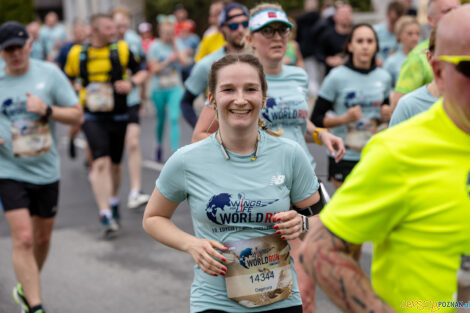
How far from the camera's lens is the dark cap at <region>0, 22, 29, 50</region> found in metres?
A: 5.26

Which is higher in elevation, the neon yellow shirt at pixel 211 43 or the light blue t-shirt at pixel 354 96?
the neon yellow shirt at pixel 211 43

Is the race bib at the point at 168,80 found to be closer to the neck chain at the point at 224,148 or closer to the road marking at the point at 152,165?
the road marking at the point at 152,165

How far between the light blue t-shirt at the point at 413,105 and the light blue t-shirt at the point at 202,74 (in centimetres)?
184

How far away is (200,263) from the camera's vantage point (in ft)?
9.41

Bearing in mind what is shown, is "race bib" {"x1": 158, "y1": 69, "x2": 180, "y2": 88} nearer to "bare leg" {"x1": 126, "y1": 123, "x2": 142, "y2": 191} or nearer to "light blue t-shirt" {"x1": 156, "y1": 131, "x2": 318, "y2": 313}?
"bare leg" {"x1": 126, "y1": 123, "x2": 142, "y2": 191}

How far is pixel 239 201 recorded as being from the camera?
2.98 metres

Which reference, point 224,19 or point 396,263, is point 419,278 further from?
point 224,19

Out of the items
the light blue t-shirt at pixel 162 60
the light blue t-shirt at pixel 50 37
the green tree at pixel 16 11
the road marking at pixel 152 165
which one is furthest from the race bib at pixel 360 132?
the green tree at pixel 16 11

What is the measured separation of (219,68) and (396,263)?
1.46m

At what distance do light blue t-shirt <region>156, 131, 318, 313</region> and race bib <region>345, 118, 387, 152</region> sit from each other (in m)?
2.75

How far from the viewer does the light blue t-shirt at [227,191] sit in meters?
2.99

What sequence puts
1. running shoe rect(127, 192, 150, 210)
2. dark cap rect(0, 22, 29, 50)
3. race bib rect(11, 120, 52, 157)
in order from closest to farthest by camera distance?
dark cap rect(0, 22, 29, 50)
race bib rect(11, 120, 52, 157)
running shoe rect(127, 192, 150, 210)

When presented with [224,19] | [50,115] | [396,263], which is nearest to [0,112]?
[50,115]

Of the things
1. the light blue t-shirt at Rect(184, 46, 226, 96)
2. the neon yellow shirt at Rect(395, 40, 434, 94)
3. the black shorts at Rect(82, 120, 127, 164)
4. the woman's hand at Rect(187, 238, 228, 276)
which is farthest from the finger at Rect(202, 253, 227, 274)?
the black shorts at Rect(82, 120, 127, 164)
